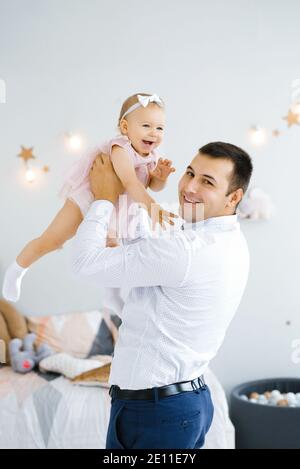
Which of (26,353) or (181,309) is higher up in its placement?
(181,309)

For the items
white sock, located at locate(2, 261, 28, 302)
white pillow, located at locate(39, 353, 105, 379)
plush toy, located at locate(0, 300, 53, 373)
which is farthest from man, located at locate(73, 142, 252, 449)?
plush toy, located at locate(0, 300, 53, 373)

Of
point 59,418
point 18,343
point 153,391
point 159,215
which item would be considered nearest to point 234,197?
point 159,215

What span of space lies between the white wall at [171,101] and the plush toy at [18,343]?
0.11m

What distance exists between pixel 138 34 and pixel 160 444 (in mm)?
1527

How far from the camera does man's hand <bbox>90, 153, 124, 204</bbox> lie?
1245 mm

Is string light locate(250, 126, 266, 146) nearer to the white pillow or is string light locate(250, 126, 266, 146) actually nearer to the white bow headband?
the white pillow

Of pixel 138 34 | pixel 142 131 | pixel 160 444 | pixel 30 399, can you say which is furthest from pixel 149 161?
pixel 30 399

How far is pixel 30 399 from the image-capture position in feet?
7.75

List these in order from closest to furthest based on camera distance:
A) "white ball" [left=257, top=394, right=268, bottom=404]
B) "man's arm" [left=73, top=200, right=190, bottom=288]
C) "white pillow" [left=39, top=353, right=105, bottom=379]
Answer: "man's arm" [left=73, top=200, right=190, bottom=288] → "white pillow" [left=39, top=353, right=105, bottom=379] → "white ball" [left=257, top=394, right=268, bottom=404]

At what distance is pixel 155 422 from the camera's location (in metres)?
1.30

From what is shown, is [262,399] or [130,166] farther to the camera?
[262,399]

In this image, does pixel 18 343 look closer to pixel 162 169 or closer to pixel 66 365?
pixel 66 365

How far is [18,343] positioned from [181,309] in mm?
1466

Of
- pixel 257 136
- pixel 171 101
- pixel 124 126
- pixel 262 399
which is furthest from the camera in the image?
pixel 257 136
